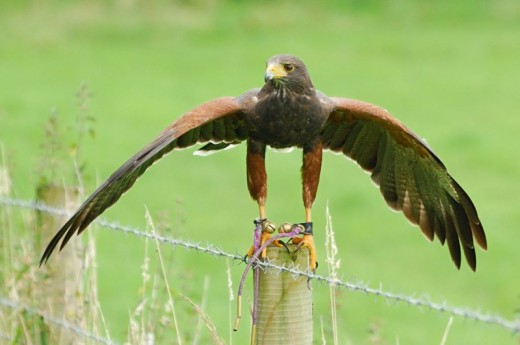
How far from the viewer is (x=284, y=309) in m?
4.55

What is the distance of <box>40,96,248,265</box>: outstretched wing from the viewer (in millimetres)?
5227

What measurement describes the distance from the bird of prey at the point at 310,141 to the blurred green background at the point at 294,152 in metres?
0.54

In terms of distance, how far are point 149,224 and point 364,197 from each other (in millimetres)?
9259

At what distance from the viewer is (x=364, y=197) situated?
47.9 ft

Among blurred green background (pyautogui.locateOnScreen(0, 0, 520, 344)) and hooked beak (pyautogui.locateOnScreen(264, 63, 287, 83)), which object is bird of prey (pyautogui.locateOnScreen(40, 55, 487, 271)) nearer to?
hooked beak (pyautogui.locateOnScreen(264, 63, 287, 83))

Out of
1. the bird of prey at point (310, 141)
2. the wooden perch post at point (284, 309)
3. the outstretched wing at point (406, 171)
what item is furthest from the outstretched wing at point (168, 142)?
the wooden perch post at point (284, 309)

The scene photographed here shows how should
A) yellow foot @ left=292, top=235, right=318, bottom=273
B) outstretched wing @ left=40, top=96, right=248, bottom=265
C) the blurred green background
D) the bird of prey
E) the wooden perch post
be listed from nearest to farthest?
the wooden perch post
yellow foot @ left=292, top=235, right=318, bottom=273
outstretched wing @ left=40, top=96, right=248, bottom=265
the bird of prey
the blurred green background

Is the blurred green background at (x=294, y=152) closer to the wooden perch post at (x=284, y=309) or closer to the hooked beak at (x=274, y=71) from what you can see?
the wooden perch post at (x=284, y=309)

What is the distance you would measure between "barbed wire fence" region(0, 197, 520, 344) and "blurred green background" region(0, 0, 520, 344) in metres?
0.27

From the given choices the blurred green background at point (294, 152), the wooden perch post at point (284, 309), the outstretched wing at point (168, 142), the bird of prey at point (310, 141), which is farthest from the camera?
the blurred green background at point (294, 152)

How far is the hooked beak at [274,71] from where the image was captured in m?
5.76

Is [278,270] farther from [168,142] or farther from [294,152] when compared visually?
[294,152]

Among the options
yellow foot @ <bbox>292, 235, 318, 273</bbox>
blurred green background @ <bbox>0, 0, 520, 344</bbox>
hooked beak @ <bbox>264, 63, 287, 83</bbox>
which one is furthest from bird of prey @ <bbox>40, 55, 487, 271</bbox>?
blurred green background @ <bbox>0, 0, 520, 344</bbox>

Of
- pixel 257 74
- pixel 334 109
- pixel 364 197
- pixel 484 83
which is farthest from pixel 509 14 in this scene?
pixel 334 109
